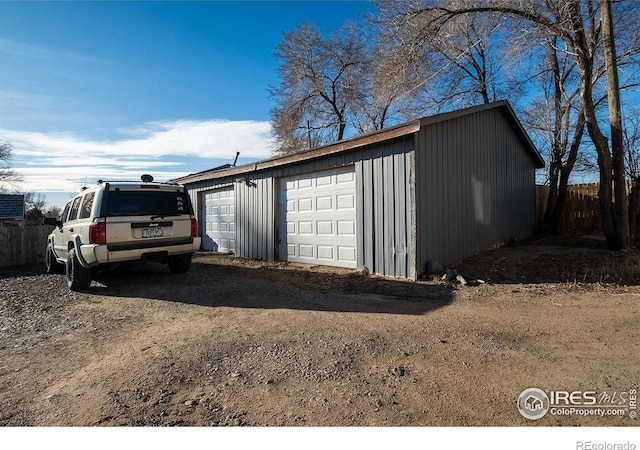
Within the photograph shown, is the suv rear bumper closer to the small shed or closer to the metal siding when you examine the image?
the small shed

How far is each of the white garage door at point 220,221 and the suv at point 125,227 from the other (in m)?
4.51

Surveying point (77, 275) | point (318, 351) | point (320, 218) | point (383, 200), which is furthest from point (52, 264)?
point (318, 351)

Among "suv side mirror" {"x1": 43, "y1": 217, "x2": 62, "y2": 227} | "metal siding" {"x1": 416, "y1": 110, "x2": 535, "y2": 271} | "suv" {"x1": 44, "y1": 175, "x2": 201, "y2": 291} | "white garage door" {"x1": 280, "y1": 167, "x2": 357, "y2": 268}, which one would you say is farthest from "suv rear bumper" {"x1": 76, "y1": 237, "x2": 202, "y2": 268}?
"metal siding" {"x1": 416, "y1": 110, "x2": 535, "y2": 271}

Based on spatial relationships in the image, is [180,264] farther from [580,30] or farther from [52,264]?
[580,30]

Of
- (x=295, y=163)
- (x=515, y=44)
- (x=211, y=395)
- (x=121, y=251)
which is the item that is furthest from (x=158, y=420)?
(x=515, y=44)

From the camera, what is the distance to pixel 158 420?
7.73ft

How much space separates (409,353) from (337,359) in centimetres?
68

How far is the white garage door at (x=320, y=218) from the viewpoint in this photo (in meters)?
8.04

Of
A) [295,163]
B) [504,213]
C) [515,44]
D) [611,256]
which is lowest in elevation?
[611,256]

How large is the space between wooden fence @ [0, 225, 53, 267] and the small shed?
5387 mm

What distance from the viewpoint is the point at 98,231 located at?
5.83 m

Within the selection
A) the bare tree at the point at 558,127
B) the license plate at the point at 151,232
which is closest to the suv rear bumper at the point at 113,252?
the license plate at the point at 151,232

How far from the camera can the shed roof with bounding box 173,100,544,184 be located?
268 inches
